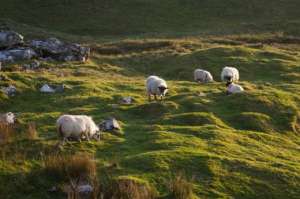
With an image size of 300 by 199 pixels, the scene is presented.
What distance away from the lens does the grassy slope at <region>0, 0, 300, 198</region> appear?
20.6 m

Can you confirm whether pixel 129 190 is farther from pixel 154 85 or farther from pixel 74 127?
pixel 154 85

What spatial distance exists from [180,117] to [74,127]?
7.55m

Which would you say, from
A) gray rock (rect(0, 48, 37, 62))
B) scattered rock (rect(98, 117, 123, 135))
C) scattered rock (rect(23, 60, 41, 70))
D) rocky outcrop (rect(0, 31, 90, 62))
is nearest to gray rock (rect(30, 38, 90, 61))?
rocky outcrop (rect(0, 31, 90, 62))

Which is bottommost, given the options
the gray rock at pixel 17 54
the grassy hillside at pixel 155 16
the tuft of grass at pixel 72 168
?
the tuft of grass at pixel 72 168

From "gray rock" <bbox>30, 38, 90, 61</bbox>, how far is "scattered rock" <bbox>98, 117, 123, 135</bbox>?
21.9m

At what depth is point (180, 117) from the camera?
28344mm

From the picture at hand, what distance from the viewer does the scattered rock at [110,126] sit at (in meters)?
25.2

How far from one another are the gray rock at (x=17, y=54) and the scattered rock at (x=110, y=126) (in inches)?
825

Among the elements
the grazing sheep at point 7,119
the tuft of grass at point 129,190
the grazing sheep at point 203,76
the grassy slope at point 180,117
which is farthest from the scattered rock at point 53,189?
the grazing sheep at point 203,76

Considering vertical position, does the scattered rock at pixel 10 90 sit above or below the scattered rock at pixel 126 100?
above

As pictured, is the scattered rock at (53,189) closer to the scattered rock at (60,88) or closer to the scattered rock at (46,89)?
the scattered rock at (46,89)

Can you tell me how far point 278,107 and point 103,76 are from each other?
1454cm

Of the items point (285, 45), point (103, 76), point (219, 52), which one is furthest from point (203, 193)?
point (285, 45)

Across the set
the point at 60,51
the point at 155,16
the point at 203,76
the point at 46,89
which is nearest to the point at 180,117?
the point at 46,89
